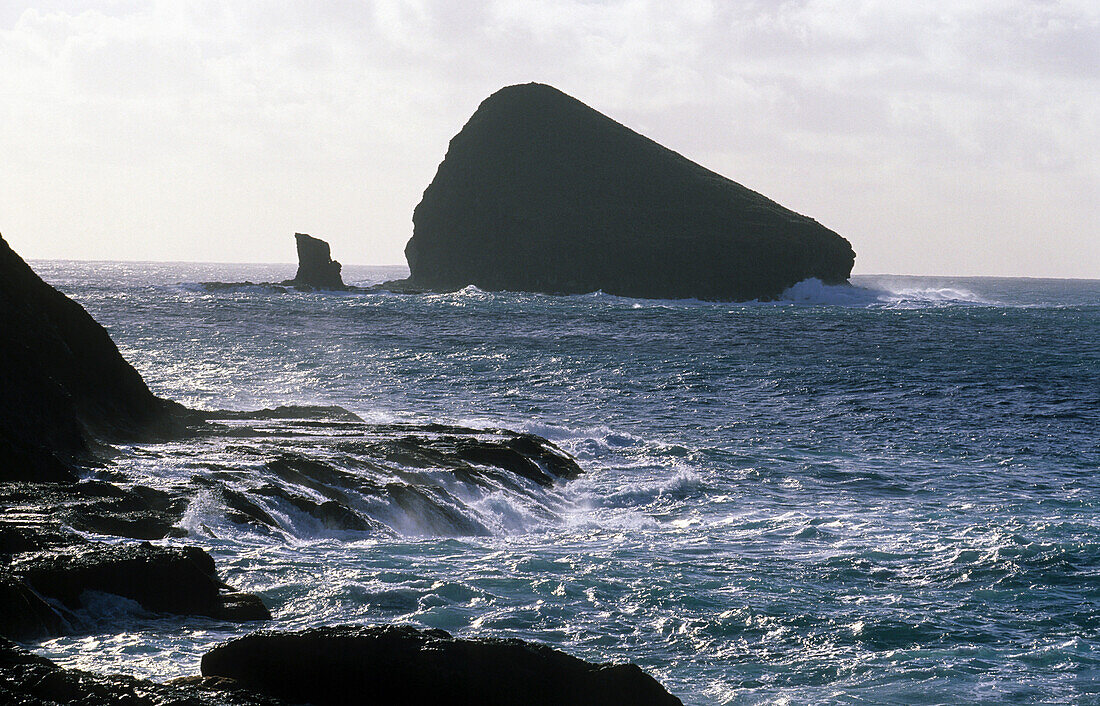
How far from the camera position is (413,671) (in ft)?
25.2

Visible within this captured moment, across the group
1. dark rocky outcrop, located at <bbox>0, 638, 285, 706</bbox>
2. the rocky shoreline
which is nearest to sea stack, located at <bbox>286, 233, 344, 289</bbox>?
the rocky shoreline

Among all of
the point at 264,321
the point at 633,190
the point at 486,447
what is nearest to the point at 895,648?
the point at 486,447

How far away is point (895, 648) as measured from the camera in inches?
462

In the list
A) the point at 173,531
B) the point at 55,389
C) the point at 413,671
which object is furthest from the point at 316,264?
the point at 413,671

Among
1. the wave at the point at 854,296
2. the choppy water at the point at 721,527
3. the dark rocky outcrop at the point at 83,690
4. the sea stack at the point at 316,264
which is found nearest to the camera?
the dark rocky outcrop at the point at 83,690

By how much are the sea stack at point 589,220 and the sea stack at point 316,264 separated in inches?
415

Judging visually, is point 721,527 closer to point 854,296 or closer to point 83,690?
point 83,690

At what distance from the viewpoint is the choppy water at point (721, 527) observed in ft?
36.9

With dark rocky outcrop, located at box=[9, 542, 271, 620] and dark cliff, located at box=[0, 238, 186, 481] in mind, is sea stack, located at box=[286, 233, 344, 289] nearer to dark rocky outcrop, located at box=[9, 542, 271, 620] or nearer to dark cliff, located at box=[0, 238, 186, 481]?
dark cliff, located at box=[0, 238, 186, 481]

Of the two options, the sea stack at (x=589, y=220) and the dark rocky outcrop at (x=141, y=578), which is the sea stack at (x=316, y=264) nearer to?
the sea stack at (x=589, y=220)

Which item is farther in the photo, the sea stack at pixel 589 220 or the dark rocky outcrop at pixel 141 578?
the sea stack at pixel 589 220

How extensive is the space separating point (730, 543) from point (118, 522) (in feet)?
29.8

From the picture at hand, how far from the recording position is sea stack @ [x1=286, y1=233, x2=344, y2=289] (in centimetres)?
12231

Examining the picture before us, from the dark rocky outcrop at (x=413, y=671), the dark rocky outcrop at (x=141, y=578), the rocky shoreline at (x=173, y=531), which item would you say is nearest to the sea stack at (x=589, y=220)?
the rocky shoreline at (x=173, y=531)
